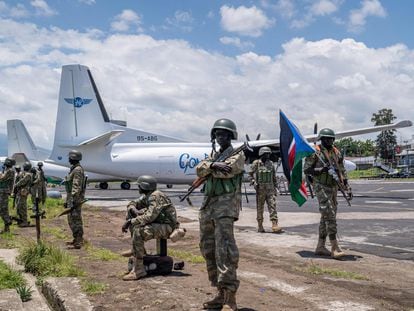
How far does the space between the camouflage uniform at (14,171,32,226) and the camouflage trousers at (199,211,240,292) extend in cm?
1100

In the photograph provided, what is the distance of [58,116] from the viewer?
27.1 metres

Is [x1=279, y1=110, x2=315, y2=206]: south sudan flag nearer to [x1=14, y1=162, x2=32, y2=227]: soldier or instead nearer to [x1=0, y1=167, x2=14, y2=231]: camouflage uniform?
[x1=0, y1=167, x2=14, y2=231]: camouflage uniform

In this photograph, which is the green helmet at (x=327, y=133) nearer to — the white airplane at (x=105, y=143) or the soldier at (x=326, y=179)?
the soldier at (x=326, y=179)

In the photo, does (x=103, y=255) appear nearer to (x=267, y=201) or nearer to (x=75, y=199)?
(x=75, y=199)

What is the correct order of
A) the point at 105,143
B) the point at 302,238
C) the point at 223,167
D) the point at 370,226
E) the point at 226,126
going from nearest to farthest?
the point at 223,167 < the point at 226,126 < the point at 302,238 < the point at 370,226 < the point at 105,143

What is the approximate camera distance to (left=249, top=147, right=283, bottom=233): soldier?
11672 millimetres

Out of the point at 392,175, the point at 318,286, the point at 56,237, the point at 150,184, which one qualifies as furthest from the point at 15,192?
the point at 392,175

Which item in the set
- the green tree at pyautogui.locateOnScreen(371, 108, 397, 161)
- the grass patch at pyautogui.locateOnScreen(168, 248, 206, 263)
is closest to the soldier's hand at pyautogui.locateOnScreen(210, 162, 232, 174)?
the grass patch at pyautogui.locateOnScreen(168, 248, 206, 263)

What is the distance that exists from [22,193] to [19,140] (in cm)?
3102

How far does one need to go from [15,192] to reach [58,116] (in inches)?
514

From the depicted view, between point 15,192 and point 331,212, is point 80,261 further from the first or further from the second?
point 15,192

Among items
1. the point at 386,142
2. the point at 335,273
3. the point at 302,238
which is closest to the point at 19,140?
the point at 302,238

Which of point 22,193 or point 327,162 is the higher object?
point 327,162

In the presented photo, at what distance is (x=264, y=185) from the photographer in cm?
1187
